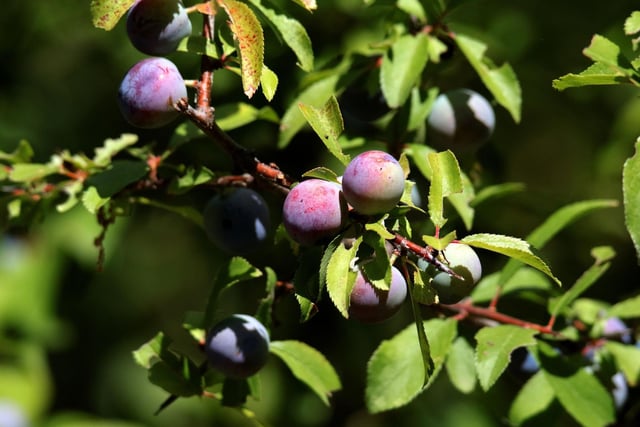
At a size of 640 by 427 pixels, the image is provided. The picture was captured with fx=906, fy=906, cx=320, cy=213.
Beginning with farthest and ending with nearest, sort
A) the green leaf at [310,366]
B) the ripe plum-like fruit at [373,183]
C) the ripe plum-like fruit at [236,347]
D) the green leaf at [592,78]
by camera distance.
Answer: the green leaf at [310,366]
the ripe plum-like fruit at [236,347]
the green leaf at [592,78]
the ripe plum-like fruit at [373,183]

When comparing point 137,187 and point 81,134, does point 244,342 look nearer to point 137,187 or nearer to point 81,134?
point 137,187

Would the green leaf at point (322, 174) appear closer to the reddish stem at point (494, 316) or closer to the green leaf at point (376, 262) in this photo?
the green leaf at point (376, 262)

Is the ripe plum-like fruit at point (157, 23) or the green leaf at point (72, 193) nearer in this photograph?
the ripe plum-like fruit at point (157, 23)

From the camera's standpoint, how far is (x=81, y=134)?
212 centimetres

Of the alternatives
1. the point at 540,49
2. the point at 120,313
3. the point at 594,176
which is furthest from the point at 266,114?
the point at 120,313

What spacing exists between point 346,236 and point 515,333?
352mm

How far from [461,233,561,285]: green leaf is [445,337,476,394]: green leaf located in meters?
0.43

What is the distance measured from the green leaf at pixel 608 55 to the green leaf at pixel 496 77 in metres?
0.26

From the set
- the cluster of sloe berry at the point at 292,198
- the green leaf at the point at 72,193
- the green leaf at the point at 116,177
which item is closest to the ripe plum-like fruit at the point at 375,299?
the cluster of sloe berry at the point at 292,198

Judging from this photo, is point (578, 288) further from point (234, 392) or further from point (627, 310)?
point (234, 392)

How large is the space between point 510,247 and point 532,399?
0.48 m

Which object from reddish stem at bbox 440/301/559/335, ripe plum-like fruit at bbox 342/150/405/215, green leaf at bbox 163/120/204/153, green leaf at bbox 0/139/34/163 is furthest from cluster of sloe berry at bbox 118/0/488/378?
green leaf at bbox 0/139/34/163

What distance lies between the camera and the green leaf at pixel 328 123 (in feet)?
2.70

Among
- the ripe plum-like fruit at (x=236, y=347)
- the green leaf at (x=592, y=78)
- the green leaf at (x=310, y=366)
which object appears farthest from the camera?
the green leaf at (x=310, y=366)
